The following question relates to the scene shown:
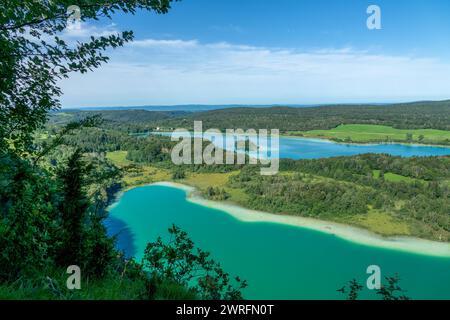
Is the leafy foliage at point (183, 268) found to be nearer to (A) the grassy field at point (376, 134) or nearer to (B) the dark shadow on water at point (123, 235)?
(B) the dark shadow on water at point (123, 235)

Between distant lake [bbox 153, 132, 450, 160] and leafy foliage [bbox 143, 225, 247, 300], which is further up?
leafy foliage [bbox 143, 225, 247, 300]

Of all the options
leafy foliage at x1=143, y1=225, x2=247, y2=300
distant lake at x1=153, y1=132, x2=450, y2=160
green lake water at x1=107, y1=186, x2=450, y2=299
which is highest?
leafy foliage at x1=143, y1=225, x2=247, y2=300

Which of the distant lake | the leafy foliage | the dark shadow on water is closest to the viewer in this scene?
the leafy foliage

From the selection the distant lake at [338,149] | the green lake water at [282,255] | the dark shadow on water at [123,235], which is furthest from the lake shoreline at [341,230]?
the distant lake at [338,149]

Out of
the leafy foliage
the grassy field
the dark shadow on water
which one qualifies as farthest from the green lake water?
the grassy field

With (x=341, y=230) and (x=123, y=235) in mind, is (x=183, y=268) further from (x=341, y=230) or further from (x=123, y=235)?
(x=341, y=230)

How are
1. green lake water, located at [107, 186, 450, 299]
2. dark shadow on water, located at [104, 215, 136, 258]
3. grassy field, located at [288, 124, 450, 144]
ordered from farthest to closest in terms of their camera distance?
grassy field, located at [288, 124, 450, 144]
dark shadow on water, located at [104, 215, 136, 258]
green lake water, located at [107, 186, 450, 299]

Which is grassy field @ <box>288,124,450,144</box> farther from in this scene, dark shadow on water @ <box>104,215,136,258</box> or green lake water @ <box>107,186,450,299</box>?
dark shadow on water @ <box>104,215,136,258</box>
